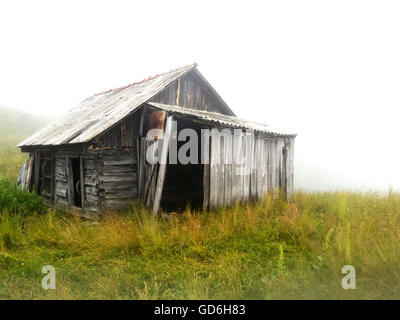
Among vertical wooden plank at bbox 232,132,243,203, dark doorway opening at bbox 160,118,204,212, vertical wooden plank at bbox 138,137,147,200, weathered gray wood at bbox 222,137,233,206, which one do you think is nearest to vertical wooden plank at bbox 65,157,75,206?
vertical wooden plank at bbox 138,137,147,200

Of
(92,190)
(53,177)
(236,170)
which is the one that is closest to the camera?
(92,190)

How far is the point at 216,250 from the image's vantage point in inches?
182

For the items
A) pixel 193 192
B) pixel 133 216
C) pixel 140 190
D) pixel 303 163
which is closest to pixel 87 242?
pixel 133 216

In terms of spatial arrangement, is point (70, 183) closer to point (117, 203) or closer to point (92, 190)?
point (92, 190)

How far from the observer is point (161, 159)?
21.3 feet

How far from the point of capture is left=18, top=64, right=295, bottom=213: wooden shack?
672 centimetres

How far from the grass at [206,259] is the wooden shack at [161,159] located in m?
1.06

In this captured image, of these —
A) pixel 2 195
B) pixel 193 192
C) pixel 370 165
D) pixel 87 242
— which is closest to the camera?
pixel 87 242

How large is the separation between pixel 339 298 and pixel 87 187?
6.86 m

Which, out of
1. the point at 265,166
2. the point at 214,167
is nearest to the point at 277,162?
the point at 265,166

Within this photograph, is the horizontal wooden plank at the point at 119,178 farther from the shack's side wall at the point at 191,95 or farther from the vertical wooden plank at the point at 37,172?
the vertical wooden plank at the point at 37,172

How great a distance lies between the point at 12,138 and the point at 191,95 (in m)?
18.5

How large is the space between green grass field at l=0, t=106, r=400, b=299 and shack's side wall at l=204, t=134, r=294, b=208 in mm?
929

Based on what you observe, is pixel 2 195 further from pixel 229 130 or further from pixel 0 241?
pixel 229 130
